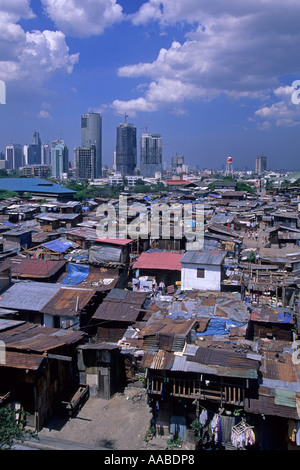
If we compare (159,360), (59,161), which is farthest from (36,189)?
(59,161)

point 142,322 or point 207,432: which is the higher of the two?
point 142,322

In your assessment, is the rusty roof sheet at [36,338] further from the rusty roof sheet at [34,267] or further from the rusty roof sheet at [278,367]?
the rusty roof sheet at [34,267]

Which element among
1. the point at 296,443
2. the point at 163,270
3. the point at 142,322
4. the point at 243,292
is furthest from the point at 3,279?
the point at 296,443

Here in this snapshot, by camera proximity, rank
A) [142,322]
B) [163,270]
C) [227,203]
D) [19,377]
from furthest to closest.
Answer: [227,203]
[163,270]
[142,322]
[19,377]

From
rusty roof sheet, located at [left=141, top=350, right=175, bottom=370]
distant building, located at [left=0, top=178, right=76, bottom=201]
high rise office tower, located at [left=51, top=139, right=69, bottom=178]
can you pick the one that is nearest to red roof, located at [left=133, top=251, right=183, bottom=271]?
rusty roof sheet, located at [left=141, top=350, right=175, bottom=370]

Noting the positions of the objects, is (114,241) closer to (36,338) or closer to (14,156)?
(36,338)

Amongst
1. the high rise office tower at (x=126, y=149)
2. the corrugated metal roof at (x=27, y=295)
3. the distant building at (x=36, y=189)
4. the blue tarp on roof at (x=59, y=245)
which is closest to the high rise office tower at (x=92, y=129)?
the high rise office tower at (x=126, y=149)
